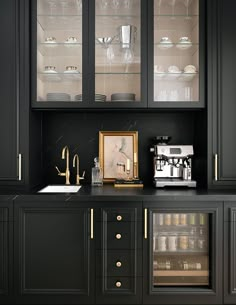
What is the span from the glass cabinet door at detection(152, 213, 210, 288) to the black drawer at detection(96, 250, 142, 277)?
0.14m

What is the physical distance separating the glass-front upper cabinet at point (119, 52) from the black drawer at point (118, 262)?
1.14 m

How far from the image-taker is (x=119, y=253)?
2.51 metres

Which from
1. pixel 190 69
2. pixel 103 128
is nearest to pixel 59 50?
pixel 103 128

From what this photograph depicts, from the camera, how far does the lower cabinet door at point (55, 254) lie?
2.51 metres

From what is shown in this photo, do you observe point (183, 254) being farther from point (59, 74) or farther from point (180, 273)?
point (59, 74)

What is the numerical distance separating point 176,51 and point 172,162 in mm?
919

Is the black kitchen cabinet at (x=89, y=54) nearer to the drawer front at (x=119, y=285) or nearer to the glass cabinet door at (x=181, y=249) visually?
the glass cabinet door at (x=181, y=249)

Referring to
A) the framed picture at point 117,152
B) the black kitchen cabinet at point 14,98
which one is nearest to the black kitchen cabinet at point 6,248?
the black kitchen cabinet at point 14,98

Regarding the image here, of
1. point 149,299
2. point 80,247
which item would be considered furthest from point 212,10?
point 149,299

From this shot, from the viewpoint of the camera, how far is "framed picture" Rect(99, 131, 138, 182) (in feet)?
10.5

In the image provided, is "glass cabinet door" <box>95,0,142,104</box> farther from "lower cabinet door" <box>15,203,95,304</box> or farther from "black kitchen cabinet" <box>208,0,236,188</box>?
"lower cabinet door" <box>15,203,95,304</box>

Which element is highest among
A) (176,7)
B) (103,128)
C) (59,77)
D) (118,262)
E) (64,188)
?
(176,7)

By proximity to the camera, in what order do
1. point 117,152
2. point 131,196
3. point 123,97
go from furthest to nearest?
point 117,152 < point 123,97 < point 131,196

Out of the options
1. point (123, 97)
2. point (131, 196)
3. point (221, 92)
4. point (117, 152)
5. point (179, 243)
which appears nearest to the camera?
point (131, 196)
